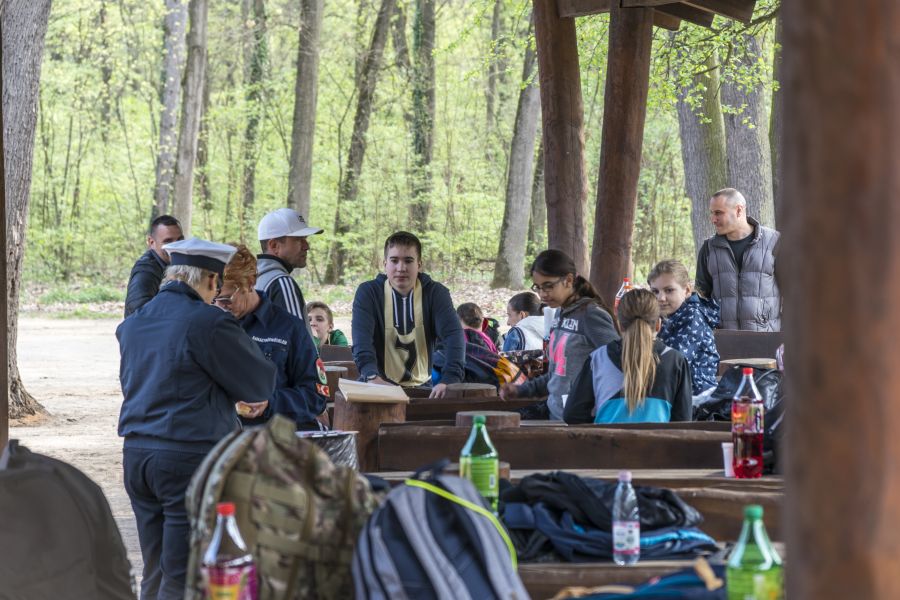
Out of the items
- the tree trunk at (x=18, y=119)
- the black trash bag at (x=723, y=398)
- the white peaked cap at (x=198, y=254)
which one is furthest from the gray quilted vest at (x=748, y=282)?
the tree trunk at (x=18, y=119)

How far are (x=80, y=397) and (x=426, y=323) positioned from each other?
8262 mm

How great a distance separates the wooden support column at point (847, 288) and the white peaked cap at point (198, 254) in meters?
3.33

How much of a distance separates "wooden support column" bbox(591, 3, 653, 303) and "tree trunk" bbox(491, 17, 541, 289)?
18.2 meters

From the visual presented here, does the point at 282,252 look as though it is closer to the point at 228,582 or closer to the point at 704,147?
the point at 228,582

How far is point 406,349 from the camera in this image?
7488 millimetres

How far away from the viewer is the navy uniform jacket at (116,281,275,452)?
4750 millimetres

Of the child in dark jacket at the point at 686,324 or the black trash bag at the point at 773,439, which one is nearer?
the black trash bag at the point at 773,439

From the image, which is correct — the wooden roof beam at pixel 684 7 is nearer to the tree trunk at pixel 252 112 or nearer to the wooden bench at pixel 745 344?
the wooden bench at pixel 745 344

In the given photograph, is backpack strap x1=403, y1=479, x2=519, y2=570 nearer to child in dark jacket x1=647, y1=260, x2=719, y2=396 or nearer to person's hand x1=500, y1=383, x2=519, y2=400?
person's hand x1=500, y1=383, x2=519, y2=400

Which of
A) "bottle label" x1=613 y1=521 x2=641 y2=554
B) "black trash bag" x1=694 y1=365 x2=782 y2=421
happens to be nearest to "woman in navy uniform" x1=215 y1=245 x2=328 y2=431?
"black trash bag" x1=694 y1=365 x2=782 y2=421

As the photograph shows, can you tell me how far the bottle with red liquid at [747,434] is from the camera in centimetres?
451

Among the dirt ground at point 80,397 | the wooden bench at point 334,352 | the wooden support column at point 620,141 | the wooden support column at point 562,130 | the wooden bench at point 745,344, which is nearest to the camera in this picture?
the wooden bench at point 745,344

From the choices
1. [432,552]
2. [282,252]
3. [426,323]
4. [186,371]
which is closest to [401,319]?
[426,323]

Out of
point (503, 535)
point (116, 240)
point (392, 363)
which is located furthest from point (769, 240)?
point (116, 240)
